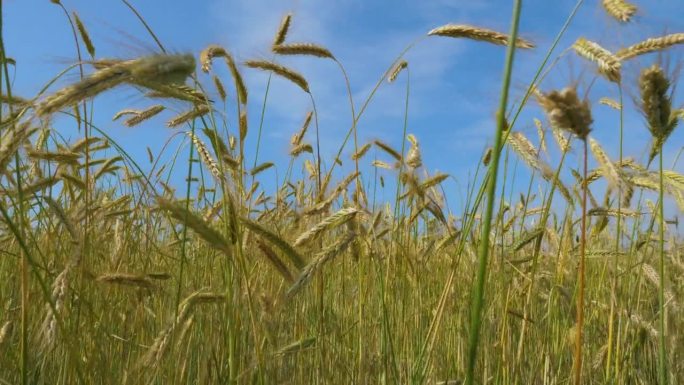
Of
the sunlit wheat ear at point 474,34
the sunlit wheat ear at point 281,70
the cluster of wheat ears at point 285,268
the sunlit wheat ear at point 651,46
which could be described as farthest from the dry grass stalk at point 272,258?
the sunlit wheat ear at point 651,46

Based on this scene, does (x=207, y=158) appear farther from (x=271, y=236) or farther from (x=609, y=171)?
(x=609, y=171)

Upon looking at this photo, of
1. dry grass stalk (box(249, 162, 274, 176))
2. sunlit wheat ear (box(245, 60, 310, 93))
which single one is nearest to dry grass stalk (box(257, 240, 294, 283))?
sunlit wheat ear (box(245, 60, 310, 93))

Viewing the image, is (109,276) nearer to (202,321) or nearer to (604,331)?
(202,321)

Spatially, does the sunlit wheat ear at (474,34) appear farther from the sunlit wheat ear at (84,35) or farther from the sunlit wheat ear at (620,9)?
the sunlit wheat ear at (84,35)

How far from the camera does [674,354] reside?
3.00 metres

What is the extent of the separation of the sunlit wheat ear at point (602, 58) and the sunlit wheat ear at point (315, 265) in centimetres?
79

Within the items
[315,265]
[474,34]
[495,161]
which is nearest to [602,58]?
[474,34]

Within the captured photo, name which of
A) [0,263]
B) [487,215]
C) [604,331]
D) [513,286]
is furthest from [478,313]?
[0,263]

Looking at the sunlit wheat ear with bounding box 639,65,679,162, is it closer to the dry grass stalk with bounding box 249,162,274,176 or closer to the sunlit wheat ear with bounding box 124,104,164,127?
the sunlit wheat ear with bounding box 124,104,164,127

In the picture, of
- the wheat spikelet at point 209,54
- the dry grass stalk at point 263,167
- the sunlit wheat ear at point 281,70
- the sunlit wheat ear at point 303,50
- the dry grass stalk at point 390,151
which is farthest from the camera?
the dry grass stalk at point 263,167

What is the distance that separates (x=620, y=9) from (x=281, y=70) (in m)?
1.30

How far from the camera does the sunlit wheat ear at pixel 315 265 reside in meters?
1.55

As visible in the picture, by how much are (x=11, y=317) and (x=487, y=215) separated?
8.96 ft

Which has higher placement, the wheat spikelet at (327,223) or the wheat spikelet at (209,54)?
the wheat spikelet at (209,54)
